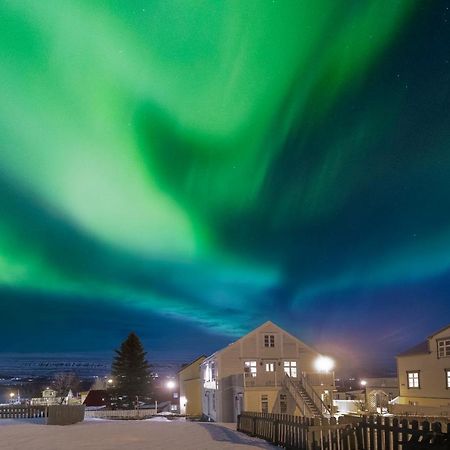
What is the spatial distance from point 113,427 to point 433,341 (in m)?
31.8

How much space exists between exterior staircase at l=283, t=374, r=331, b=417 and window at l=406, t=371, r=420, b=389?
42.7 feet

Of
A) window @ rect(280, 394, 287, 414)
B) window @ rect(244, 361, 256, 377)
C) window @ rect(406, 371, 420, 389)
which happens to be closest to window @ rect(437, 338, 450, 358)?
window @ rect(406, 371, 420, 389)

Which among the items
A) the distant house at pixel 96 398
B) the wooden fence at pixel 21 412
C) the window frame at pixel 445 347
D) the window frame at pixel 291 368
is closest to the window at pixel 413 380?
the window frame at pixel 445 347

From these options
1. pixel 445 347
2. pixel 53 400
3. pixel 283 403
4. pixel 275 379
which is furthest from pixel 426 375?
pixel 53 400

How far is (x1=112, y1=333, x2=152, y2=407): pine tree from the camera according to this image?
2603 inches

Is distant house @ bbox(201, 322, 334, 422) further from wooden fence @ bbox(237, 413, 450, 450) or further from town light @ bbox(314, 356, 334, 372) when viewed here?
wooden fence @ bbox(237, 413, 450, 450)

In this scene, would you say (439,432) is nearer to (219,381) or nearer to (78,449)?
(78,449)

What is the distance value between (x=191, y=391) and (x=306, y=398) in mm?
29670

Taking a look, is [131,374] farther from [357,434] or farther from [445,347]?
[357,434]

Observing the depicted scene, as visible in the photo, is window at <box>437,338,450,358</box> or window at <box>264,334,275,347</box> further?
window at <box>264,334,275,347</box>

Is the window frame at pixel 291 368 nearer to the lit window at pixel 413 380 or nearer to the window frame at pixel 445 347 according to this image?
the lit window at pixel 413 380

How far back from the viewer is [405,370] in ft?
156

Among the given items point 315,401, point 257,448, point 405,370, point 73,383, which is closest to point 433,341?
point 405,370

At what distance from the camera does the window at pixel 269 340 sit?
148 feet
